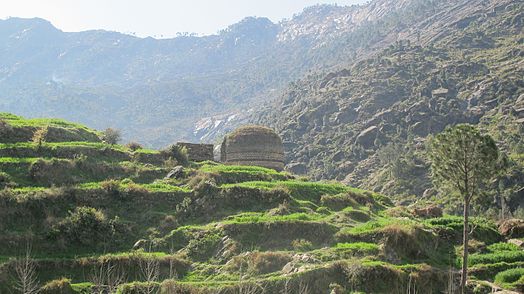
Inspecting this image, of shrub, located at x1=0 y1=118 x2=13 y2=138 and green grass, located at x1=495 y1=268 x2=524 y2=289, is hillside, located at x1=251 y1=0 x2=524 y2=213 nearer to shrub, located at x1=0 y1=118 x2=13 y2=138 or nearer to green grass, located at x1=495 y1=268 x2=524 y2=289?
green grass, located at x1=495 y1=268 x2=524 y2=289

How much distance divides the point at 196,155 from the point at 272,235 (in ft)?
53.7

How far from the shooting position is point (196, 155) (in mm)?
44531

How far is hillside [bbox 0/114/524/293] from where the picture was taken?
25.8 m

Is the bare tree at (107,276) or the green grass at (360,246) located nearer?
the bare tree at (107,276)

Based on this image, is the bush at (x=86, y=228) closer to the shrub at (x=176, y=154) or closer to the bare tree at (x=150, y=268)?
the bare tree at (x=150, y=268)

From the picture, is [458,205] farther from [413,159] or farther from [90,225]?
[90,225]

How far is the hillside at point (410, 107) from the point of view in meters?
102

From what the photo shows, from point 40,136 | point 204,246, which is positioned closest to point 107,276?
point 204,246

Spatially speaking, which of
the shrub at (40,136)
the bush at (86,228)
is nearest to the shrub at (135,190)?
the bush at (86,228)

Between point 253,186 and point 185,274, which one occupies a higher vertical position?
point 253,186

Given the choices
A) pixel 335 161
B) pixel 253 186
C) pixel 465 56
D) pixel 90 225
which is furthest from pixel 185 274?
pixel 465 56

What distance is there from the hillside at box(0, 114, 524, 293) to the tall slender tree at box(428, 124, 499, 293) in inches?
123

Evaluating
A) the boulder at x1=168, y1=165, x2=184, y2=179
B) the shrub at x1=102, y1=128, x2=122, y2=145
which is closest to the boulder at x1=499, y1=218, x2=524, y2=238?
the boulder at x1=168, y1=165, x2=184, y2=179

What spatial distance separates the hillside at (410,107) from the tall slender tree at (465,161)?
51.7 m
